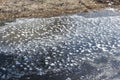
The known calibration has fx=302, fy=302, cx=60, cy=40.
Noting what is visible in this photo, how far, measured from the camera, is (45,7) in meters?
13.8

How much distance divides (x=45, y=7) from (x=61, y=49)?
4383 mm

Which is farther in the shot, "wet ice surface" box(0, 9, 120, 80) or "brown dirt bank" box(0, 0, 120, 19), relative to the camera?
"brown dirt bank" box(0, 0, 120, 19)

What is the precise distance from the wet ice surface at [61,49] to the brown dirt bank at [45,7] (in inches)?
29.9

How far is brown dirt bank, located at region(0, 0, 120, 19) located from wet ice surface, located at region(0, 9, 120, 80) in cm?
76

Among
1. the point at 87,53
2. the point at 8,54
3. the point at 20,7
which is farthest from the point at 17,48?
the point at 20,7

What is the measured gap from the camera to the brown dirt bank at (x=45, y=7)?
1309 cm

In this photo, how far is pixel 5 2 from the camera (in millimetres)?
14102

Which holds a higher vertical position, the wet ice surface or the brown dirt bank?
the brown dirt bank

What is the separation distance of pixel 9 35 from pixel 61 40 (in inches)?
74.3

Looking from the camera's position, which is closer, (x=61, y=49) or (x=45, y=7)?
(x=61, y=49)

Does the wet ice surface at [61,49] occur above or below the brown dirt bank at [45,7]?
below

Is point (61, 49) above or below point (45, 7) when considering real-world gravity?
below

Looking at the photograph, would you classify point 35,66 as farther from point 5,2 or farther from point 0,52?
point 5,2

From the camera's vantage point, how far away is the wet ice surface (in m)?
8.50
